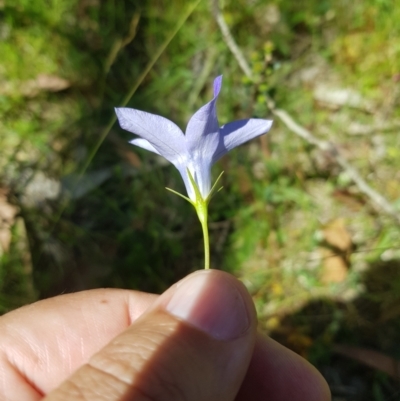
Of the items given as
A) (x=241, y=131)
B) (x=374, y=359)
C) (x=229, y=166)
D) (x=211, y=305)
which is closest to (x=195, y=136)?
(x=241, y=131)

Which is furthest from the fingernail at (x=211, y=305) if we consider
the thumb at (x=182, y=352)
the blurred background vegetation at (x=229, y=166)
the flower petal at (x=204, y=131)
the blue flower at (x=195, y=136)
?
the blurred background vegetation at (x=229, y=166)

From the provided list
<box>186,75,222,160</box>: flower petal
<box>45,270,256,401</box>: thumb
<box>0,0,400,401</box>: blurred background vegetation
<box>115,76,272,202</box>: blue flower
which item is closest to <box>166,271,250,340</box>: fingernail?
<box>45,270,256,401</box>: thumb

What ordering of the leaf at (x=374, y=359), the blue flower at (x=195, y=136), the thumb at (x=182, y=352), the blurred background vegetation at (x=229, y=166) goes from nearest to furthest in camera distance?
1. the thumb at (x=182, y=352)
2. the blue flower at (x=195, y=136)
3. the leaf at (x=374, y=359)
4. the blurred background vegetation at (x=229, y=166)

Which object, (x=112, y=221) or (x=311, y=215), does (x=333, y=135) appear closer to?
(x=311, y=215)

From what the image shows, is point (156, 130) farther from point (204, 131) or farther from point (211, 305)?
point (211, 305)

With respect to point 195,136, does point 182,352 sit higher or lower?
lower

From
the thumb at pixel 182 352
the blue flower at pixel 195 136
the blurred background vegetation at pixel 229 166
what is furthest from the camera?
the blurred background vegetation at pixel 229 166

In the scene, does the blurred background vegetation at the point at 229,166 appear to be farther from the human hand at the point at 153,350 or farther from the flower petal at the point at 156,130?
the flower petal at the point at 156,130
